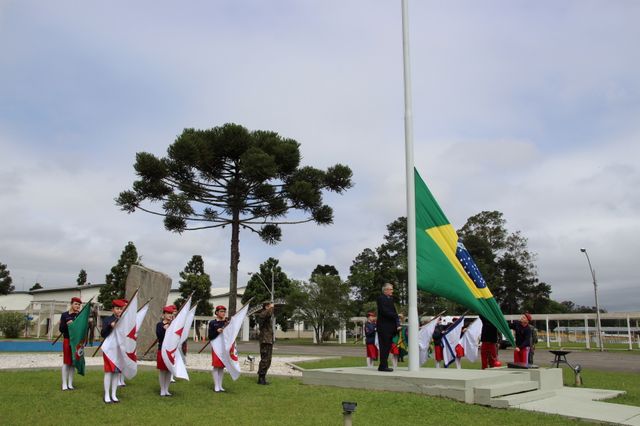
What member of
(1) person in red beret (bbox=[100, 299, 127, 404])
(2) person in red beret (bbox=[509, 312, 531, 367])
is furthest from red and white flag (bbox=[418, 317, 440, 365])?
(1) person in red beret (bbox=[100, 299, 127, 404])

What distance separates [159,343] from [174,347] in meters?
0.30

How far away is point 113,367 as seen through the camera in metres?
8.31

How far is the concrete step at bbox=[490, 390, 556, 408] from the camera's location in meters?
8.12

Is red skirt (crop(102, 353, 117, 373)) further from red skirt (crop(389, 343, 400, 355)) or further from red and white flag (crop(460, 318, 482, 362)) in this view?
red and white flag (crop(460, 318, 482, 362))

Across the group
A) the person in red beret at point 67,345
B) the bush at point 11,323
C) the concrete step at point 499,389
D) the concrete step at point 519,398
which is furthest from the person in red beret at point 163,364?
the bush at point 11,323

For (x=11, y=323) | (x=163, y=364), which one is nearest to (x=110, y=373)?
(x=163, y=364)

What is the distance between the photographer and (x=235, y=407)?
7984mm

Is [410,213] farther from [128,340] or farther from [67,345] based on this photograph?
[67,345]

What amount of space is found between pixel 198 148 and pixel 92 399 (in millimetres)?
18334

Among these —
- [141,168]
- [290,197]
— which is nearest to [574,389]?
[290,197]

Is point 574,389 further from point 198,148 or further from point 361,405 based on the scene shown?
point 198,148

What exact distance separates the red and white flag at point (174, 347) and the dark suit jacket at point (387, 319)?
353cm

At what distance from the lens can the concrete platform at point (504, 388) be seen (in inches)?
319

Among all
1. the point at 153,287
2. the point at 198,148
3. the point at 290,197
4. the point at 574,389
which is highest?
the point at 198,148
